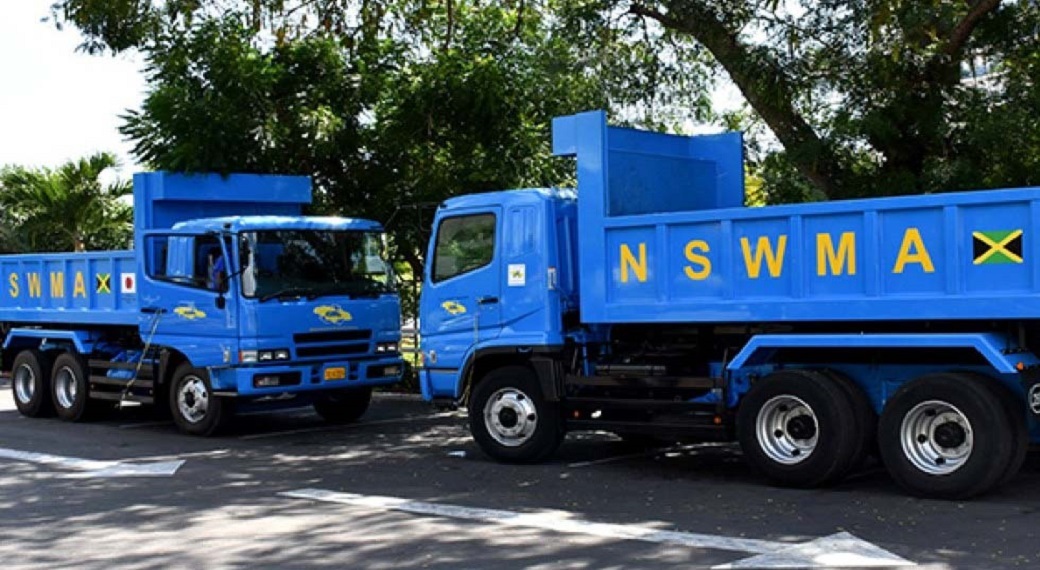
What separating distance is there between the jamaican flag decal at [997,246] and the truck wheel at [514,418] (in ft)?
13.4

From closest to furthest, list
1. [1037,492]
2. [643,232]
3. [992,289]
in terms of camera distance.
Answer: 1. [992,289]
2. [1037,492]
3. [643,232]

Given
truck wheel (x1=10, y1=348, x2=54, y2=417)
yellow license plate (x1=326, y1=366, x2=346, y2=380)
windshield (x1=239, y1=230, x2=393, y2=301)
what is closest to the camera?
windshield (x1=239, y1=230, x2=393, y2=301)

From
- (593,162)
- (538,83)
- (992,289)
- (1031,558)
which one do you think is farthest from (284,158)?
(1031,558)

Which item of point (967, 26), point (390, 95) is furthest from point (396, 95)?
point (967, 26)

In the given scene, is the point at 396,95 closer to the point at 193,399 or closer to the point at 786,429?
the point at 193,399

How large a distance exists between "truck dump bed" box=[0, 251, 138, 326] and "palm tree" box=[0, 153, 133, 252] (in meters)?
7.19

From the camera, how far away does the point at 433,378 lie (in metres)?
12.4

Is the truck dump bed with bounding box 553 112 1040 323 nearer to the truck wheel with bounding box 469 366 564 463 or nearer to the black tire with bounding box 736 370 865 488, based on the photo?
the black tire with bounding box 736 370 865 488

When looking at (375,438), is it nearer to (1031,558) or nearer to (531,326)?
(531,326)

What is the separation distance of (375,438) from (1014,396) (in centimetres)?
711

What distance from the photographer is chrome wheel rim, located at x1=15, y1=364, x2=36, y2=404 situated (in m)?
17.0

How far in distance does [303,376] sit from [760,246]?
588cm

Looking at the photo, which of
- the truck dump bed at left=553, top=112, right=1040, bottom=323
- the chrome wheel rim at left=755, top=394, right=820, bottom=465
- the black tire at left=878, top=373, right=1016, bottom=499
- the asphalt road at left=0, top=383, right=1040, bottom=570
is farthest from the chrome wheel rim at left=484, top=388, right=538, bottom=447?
the black tire at left=878, top=373, right=1016, bottom=499

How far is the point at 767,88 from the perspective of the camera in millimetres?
14172
